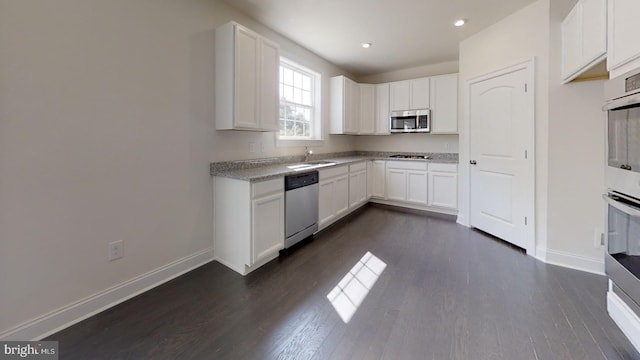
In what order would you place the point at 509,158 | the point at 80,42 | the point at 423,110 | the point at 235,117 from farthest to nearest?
1. the point at 423,110
2. the point at 509,158
3. the point at 235,117
4. the point at 80,42

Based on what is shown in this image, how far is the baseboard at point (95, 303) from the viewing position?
1.60 meters

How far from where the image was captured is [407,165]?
4.73 metres

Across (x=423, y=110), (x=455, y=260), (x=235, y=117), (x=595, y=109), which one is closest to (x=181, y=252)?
(x=235, y=117)

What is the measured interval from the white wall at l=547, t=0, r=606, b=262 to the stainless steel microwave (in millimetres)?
2132

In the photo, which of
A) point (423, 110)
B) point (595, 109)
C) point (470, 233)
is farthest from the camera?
point (423, 110)

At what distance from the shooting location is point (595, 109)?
2.36 m

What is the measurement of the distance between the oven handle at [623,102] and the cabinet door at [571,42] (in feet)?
2.89

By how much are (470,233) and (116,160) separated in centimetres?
391

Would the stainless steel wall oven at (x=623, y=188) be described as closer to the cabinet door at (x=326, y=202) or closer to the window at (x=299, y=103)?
the cabinet door at (x=326, y=202)

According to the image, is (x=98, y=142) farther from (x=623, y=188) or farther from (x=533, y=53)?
(x=533, y=53)

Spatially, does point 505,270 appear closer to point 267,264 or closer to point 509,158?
point 509,158

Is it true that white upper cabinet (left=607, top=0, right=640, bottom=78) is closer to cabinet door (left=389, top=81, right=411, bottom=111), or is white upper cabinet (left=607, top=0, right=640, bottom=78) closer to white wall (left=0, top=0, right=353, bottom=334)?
white wall (left=0, top=0, right=353, bottom=334)

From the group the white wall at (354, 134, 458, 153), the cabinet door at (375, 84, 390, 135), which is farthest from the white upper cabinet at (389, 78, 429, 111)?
the white wall at (354, 134, 458, 153)

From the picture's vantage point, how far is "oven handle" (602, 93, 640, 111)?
1317 mm
